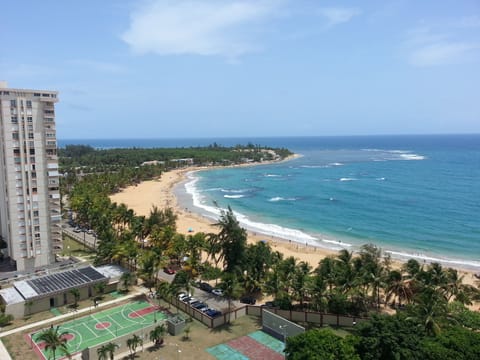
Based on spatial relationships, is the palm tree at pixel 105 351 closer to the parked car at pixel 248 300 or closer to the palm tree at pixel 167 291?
the palm tree at pixel 167 291

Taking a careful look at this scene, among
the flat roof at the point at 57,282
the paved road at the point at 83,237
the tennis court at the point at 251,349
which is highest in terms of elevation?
the flat roof at the point at 57,282

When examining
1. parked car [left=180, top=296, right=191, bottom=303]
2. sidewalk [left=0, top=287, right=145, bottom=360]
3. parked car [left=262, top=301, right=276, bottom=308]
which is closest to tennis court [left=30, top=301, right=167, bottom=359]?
sidewalk [left=0, top=287, right=145, bottom=360]

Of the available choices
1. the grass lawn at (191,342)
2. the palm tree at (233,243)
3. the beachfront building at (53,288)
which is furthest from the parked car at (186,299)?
the beachfront building at (53,288)

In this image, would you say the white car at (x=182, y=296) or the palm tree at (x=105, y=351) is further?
the white car at (x=182, y=296)

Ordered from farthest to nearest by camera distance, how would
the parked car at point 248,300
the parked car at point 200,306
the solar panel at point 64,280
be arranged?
the parked car at point 248,300
the solar panel at point 64,280
the parked car at point 200,306

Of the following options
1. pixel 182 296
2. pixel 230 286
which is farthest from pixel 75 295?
pixel 230 286

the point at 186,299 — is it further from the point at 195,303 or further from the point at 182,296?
the point at 195,303

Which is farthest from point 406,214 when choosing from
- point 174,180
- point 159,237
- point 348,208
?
point 174,180
